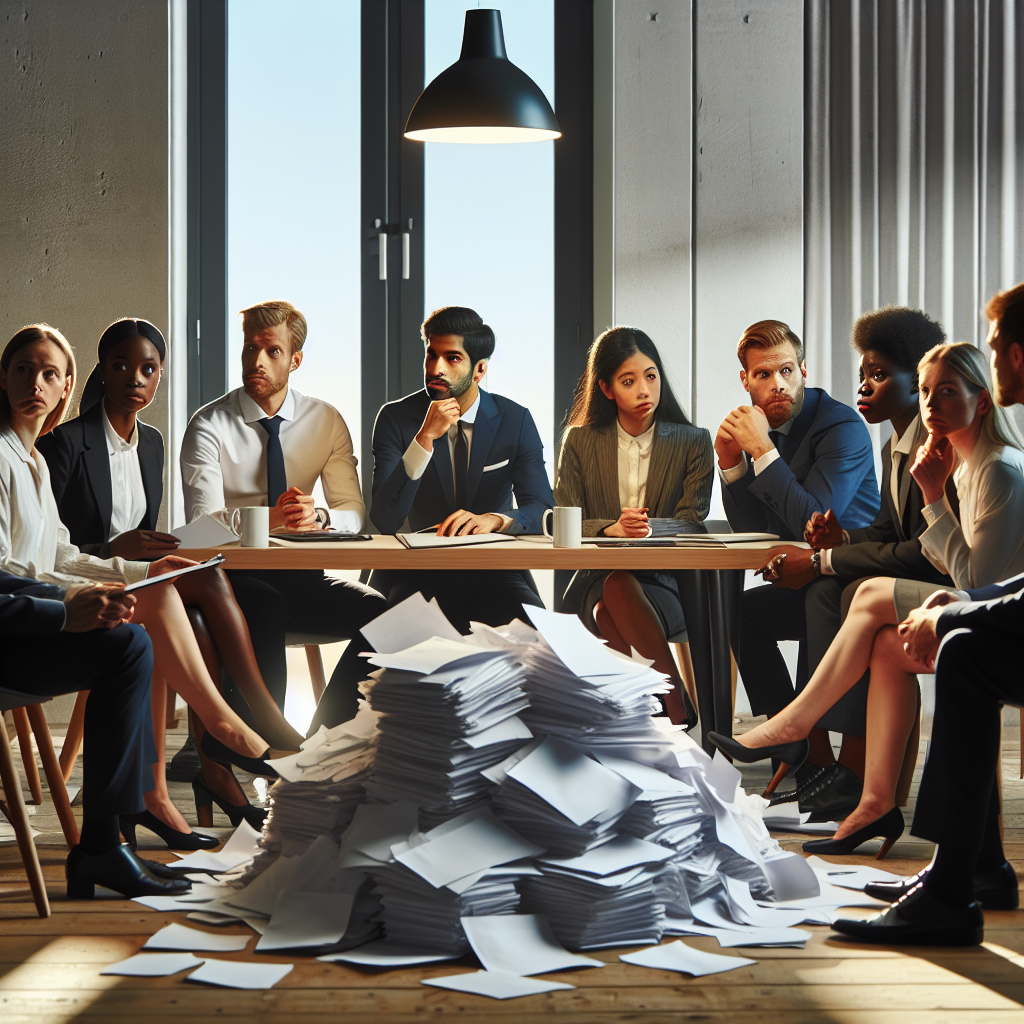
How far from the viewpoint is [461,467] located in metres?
3.63

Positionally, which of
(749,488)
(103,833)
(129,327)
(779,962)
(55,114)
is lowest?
(779,962)

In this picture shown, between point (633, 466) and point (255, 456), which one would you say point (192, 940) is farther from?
point (633, 466)

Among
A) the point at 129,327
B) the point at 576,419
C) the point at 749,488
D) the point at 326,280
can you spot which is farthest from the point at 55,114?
the point at 749,488

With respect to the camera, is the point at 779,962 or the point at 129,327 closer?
the point at 779,962

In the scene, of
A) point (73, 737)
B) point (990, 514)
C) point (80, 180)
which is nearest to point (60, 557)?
point (73, 737)

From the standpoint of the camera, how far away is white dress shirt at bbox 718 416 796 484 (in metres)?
3.26

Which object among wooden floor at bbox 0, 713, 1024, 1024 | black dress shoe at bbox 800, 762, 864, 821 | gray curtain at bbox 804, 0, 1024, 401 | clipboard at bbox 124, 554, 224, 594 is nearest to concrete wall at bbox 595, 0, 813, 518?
gray curtain at bbox 804, 0, 1024, 401

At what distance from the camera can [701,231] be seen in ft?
15.2

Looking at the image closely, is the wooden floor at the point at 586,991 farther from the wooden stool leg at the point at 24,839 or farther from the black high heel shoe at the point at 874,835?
the black high heel shoe at the point at 874,835

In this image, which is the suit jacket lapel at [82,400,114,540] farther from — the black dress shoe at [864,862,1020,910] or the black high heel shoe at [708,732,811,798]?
the black dress shoe at [864,862,1020,910]

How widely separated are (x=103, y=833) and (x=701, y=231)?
10.6ft

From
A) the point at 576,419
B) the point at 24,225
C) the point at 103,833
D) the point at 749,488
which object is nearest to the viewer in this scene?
the point at 103,833

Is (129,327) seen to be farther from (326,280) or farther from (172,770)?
(326,280)

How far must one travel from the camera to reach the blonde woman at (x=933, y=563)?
2.43m
